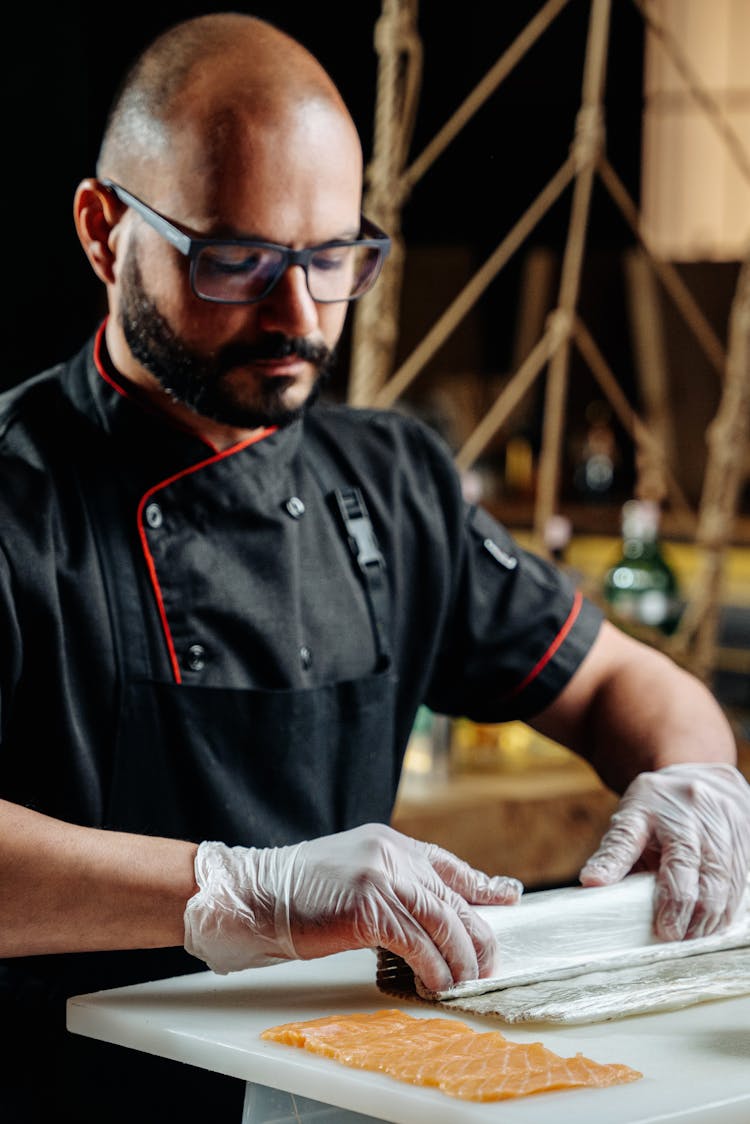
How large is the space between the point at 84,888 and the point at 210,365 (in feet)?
1.94

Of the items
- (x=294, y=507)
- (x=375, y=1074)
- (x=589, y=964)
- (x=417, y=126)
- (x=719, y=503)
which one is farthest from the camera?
(x=417, y=126)

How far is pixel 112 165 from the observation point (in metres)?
1.77

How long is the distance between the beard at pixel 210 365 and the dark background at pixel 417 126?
153cm

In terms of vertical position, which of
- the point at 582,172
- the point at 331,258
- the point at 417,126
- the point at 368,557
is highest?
the point at 417,126

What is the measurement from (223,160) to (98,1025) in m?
0.88

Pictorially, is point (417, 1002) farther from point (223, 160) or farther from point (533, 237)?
point (533, 237)

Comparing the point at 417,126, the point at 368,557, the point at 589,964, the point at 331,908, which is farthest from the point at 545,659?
the point at 417,126

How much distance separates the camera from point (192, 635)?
174 cm

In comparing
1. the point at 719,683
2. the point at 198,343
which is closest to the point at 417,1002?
the point at 198,343

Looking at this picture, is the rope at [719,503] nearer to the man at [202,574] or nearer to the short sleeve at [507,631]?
the short sleeve at [507,631]

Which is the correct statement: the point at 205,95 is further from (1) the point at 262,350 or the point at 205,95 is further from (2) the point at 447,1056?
(2) the point at 447,1056

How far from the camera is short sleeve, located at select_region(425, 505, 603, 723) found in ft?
6.71

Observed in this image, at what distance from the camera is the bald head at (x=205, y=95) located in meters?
1.69

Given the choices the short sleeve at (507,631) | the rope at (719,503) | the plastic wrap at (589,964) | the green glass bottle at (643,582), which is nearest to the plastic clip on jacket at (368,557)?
the short sleeve at (507,631)
